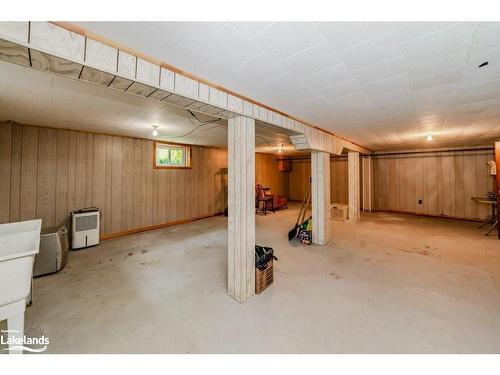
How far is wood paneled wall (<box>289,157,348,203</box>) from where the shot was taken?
8725mm

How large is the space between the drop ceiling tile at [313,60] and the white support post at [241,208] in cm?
78

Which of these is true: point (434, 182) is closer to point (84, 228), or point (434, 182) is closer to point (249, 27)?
point (249, 27)

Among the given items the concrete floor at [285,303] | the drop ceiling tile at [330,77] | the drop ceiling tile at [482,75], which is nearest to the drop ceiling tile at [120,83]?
the drop ceiling tile at [330,77]

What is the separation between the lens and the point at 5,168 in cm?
328

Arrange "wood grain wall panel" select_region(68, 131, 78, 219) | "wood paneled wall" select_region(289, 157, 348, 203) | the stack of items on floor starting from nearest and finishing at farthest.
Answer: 1. the stack of items on floor
2. "wood grain wall panel" select_region(68, 131, 78, 219)
3. "wood paneled wall" select_region(289, 157, 348, 203)

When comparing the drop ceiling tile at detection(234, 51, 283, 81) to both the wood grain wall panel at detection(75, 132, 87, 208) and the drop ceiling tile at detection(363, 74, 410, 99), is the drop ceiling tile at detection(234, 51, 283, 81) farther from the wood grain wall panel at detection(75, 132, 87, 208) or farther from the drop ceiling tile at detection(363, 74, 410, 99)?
the wood grain wall panel at detection(75, 132, 87, 208)

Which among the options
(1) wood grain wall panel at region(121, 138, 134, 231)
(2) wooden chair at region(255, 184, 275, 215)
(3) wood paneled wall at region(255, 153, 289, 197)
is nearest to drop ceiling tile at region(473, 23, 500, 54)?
(1) wood grain wall panel at region(121, 138, 134, 231)

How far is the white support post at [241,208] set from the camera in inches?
86.2

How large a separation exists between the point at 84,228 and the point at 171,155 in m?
2.63

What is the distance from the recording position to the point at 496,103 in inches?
95.3

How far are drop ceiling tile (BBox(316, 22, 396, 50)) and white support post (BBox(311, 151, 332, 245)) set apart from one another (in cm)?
273
